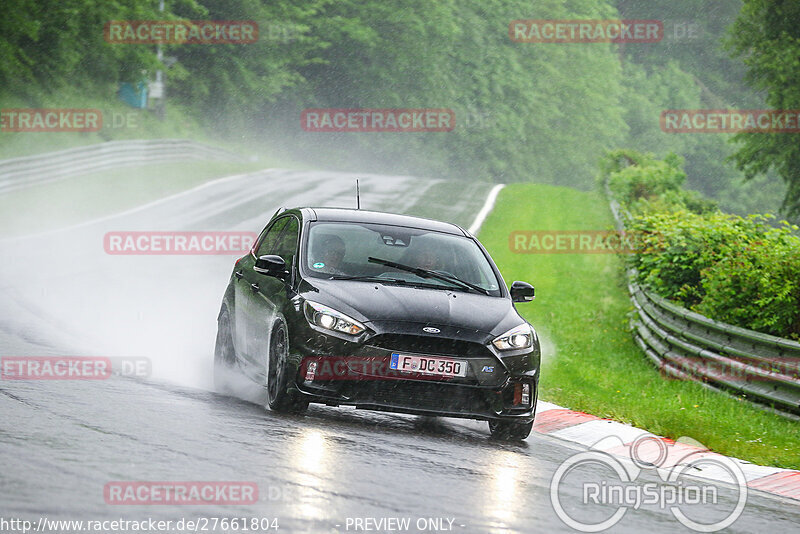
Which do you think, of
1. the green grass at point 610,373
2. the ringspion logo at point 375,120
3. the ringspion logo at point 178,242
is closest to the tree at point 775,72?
the green grass at point 610,373

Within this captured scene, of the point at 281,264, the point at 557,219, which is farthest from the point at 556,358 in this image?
the point at 557,219

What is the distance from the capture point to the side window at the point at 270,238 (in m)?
10.3

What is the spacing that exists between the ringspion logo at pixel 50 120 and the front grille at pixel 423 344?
117 feet

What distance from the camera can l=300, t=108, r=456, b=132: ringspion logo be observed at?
65.7m

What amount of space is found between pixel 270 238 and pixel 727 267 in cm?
558

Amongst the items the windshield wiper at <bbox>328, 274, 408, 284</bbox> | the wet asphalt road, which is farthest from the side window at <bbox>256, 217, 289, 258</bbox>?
the windshield wiper at <bbox>328, 274, 408, 284</bbox>

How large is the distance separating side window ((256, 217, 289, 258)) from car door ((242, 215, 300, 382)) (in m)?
0.18

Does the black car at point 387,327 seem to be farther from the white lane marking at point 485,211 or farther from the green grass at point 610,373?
the white lane marking at point 485,211

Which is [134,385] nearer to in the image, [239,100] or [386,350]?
[386,350]

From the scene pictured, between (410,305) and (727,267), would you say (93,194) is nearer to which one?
(727,267)

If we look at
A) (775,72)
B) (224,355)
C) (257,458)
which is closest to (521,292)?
(224,355)

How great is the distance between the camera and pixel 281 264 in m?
9.12

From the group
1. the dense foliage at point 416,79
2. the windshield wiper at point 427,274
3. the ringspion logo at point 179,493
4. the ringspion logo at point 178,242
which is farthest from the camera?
the dense foliage at point 416,79

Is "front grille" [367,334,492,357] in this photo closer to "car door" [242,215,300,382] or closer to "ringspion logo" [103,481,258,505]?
"car door" [242,215,300,382]
